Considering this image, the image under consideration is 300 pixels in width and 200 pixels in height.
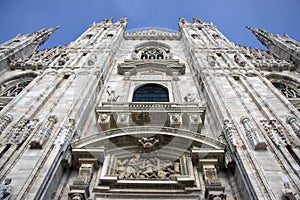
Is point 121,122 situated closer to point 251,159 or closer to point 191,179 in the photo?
point 191,179

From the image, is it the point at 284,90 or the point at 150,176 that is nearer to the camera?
the point at 150,176

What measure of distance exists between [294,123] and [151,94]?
7.10m

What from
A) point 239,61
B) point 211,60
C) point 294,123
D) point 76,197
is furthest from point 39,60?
point 294,123

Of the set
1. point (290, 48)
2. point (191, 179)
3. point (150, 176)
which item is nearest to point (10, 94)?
point (150, 176)

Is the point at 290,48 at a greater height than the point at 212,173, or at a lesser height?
greater

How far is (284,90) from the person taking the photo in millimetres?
13766

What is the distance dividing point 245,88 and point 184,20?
16.1 metres

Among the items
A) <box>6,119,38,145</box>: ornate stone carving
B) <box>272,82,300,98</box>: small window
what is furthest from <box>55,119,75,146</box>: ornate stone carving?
<box>272,82,300,98</box>: small window

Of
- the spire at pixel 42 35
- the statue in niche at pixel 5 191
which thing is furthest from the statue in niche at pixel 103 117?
the spire at pixel 42 35

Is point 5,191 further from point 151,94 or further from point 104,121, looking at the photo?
point 151,94

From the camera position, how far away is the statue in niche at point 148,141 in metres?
9.28

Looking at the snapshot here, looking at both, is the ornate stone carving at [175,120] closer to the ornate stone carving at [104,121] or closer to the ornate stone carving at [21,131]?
the ornate stone carving at [104,121]

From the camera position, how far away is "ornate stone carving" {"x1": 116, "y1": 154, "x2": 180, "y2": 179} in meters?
8.27

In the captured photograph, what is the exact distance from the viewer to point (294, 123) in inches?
347
